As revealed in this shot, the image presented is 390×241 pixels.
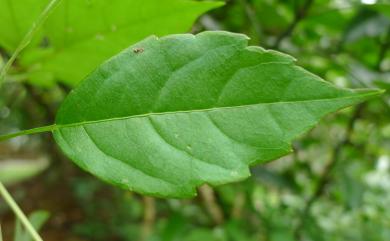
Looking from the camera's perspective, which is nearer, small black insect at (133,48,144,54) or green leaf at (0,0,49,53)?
small black insect at (133,48,144,54)

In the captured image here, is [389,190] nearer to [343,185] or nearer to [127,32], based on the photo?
[343,185]

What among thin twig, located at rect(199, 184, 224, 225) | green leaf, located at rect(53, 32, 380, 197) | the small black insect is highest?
the small black insect

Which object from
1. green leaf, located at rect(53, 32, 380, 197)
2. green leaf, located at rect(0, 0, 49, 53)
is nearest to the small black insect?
green leaf, located at rect(53, 32, 380, 197)

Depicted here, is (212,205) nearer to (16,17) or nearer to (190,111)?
(16,17)

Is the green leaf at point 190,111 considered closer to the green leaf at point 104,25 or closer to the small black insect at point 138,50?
the small black insect at point 138,50

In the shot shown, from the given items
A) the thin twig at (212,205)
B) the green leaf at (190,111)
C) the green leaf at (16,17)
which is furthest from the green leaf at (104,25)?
the thin twig at (212,205)

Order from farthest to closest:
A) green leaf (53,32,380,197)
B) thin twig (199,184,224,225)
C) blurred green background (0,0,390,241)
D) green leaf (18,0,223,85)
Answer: thin twig (199,184,224,225), blurred green background (0,0,390,241), green leaf (18,0,223,85), green leaf (53,32,380,197)

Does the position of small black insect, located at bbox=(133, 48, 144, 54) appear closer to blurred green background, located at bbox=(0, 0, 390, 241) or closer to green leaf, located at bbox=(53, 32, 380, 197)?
green leaf, located at bbox=(53, 32, 380, 197)

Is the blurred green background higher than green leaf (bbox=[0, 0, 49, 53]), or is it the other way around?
green leaf (bbox=[0, 0, 49, 53])
